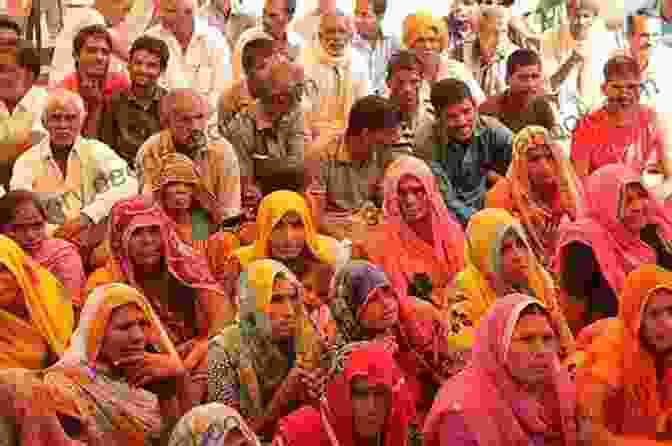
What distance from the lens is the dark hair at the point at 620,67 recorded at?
863 cm

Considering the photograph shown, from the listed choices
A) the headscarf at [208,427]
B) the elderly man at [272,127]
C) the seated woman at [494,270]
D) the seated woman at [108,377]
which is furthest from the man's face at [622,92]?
the headscarf at [208,427]

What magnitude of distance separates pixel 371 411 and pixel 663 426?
0.87m

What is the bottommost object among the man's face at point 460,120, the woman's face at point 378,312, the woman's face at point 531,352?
the woman's face at point 378,312

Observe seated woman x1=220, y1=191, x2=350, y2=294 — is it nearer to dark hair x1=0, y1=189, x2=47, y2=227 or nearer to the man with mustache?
dark hair x1=0, y1=189, x2=47, y2=227

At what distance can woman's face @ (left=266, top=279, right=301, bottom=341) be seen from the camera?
549 centimetres

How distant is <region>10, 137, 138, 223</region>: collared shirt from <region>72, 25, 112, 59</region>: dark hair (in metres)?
0.94

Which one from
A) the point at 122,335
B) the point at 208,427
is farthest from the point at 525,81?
the point at 208,427

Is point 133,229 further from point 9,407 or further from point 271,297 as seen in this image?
point 9,407

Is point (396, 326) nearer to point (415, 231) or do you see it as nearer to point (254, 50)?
point (415, 231)

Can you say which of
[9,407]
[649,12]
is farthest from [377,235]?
[649,12]

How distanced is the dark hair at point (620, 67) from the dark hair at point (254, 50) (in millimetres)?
1684

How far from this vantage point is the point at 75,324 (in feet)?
19.0

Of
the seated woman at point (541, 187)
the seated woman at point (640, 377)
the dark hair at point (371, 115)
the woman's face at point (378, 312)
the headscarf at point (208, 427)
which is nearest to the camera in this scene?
the headscarf at point (208, 427)

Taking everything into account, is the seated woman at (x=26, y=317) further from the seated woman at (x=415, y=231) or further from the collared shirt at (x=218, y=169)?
the collared shirt at (x=218, y=169)
